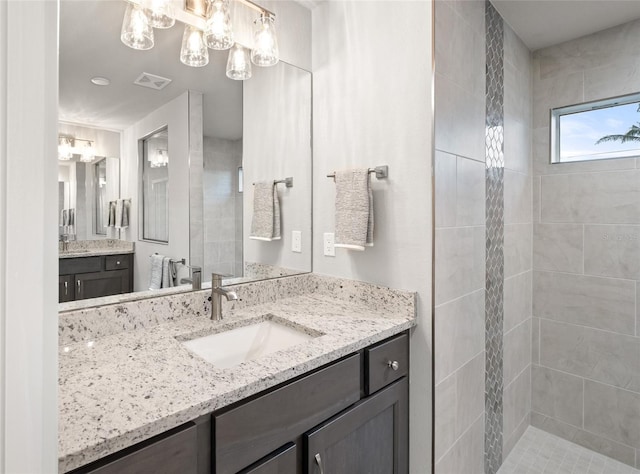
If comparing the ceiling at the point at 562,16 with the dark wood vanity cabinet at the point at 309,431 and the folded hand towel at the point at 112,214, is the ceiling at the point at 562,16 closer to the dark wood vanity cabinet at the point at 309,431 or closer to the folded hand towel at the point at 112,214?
the dark wood vanity cabinet at the point at 309,431

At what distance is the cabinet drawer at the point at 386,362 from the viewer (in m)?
1.25

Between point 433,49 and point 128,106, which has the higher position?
point 433,49

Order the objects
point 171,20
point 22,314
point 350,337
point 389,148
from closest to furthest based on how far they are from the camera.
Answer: point 22,314
point 350,337
point 171,20
point 389,148

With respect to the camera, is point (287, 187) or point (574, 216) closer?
point (287, 187)

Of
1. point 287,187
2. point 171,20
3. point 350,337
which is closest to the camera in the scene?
point 350,337

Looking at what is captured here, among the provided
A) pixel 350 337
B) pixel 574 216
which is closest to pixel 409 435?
pixel 350 337

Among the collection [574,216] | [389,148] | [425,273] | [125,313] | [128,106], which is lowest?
[125,313]

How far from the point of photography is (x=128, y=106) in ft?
4.38

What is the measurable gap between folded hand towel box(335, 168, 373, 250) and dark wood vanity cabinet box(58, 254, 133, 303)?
861 mm

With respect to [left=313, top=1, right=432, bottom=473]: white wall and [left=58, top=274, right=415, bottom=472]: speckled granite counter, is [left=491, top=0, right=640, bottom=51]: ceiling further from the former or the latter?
[left=58, top=274, right=415, bottom=472]: speckled granite counter

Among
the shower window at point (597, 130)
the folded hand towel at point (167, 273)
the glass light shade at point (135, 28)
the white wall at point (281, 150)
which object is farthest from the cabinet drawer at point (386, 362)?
the shower window at point (597, 130)

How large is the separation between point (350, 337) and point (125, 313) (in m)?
0.78

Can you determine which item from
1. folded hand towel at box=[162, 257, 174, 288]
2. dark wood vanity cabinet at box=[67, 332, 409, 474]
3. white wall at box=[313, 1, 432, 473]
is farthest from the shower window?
folded hand towel at box=[162, 257, 174, 288]

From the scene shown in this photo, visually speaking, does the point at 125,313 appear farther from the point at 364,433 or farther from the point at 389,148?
the point at 389,148
